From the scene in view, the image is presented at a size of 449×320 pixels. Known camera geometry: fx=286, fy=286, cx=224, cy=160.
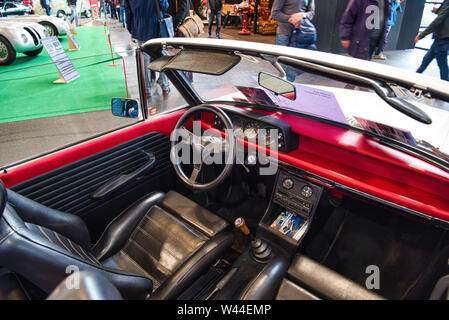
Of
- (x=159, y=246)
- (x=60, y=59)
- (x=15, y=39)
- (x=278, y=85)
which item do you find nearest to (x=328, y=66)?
(x=278, y=85)

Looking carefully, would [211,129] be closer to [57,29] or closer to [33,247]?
[33,247]

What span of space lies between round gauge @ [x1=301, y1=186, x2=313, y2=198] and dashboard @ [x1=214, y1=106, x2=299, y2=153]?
0.26m

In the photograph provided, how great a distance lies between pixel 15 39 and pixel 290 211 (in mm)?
7273

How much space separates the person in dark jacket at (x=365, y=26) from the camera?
3205 mm

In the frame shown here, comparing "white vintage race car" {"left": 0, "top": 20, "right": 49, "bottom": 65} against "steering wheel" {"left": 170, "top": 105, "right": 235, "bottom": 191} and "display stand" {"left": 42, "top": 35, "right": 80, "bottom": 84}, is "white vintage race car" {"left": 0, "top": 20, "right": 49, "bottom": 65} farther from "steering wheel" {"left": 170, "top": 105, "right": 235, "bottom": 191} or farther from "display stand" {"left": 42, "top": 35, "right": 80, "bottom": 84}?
"steering wheel" {"left": 170, "top": 105, "right": 235, "bottom": 191}

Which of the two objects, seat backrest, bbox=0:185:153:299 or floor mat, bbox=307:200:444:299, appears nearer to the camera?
seat backrest, bbox=0:185:153:299

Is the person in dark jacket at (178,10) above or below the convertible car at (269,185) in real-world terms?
above

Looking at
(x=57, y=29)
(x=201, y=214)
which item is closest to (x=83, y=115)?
(x=201, y=214)

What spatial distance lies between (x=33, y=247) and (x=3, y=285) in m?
0.13

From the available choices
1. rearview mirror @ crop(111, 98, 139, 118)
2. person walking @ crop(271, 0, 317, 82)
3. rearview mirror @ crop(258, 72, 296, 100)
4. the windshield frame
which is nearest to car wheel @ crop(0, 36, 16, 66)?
person walking @ crop(271, 0, 317, 82)

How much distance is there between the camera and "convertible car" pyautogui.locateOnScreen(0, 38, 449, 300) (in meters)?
1.32

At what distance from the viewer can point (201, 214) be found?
181 cm

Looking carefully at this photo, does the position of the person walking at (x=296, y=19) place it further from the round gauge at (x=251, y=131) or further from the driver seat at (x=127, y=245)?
the driver seat at (x=127, y=245)

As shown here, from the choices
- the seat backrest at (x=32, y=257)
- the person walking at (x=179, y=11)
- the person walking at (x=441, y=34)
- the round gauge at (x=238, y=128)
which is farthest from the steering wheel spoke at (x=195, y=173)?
the person walking at (x=441, y=34)
